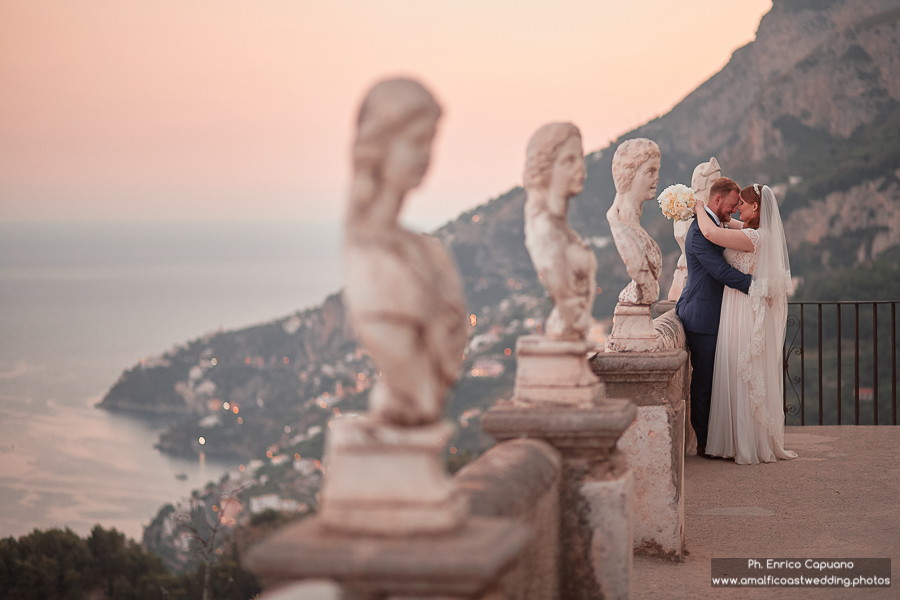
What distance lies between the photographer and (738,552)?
15.9ft

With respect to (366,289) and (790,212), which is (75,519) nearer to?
(790,212)

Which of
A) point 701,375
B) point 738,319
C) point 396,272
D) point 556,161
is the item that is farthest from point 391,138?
point 701,375

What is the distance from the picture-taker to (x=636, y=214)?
4.83 metres

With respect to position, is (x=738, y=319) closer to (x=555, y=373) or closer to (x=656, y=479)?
(x=656, y=479)

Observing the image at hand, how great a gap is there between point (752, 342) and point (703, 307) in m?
0.45

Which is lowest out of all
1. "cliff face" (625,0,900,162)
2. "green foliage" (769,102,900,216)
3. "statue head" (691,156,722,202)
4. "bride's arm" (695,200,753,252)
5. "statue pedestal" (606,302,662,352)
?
"statue pedestal" (606,302,662,352)

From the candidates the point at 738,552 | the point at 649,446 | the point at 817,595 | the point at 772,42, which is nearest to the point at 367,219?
the point at 649,446

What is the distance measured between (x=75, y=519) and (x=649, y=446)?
31820mm

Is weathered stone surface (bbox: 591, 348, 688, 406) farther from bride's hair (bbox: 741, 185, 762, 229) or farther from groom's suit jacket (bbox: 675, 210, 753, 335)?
bride's hair (bbox: 741, 185, 762, 229)

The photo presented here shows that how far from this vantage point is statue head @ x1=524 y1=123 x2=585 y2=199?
126 inches

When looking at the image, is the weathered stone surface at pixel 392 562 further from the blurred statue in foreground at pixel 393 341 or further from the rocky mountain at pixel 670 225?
the rocky mountain at pixel 670 225

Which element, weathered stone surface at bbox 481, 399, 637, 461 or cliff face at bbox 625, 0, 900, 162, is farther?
cliff face at bbox 625, 0, 900, 162

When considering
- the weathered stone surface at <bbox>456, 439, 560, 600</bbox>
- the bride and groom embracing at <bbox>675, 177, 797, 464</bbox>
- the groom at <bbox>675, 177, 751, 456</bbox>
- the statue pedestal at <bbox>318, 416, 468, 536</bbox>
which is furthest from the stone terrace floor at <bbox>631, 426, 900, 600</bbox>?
the statue pedestal at <bbox>318, 416, 468, 536</bbox>

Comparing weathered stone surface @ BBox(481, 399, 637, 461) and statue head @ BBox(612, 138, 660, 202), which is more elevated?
statue head @ BBox(612, 138, 660, 202)
